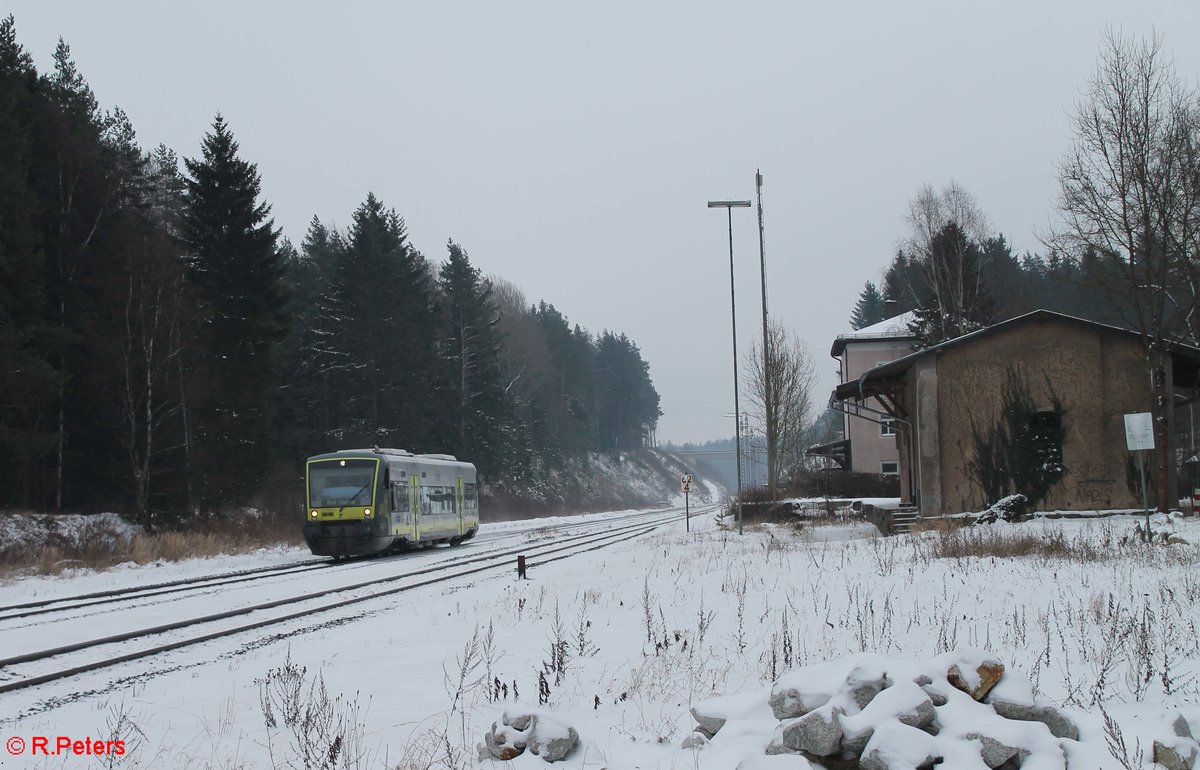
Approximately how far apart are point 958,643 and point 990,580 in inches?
180

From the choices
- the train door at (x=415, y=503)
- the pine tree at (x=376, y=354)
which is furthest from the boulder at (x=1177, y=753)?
the pine tree at (x=376, y=354)

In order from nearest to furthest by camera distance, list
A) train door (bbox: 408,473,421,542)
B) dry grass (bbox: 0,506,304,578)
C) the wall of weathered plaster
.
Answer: dry grass (bbox: 0,506,304,578) → the wall of weathered plaster → train door (bbox: 408,473,421,542)

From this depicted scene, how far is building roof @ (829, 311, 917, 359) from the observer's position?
5650 cm

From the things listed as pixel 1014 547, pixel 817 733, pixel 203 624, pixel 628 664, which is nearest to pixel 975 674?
pixel 817 733

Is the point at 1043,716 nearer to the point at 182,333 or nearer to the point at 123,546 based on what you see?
the point at 123,546

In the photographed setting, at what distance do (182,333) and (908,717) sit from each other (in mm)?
29802

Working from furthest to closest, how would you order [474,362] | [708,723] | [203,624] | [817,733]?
[474,362] < [203,624] < [708,723] < [817,733]

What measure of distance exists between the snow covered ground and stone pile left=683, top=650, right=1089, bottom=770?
0.14 metres

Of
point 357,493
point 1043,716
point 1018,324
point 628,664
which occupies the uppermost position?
point 1018,324

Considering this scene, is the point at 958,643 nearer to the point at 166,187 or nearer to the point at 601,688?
the point at 601,688

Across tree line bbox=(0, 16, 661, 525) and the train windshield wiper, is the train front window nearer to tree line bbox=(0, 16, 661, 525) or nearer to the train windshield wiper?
the train windshield wiper

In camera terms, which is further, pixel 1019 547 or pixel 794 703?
pixel 1019 547

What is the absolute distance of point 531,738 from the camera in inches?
225

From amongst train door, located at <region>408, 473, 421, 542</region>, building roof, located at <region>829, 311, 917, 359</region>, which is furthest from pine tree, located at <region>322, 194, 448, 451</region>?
building roof, located at <region>829, 311, 917, 359</region>
